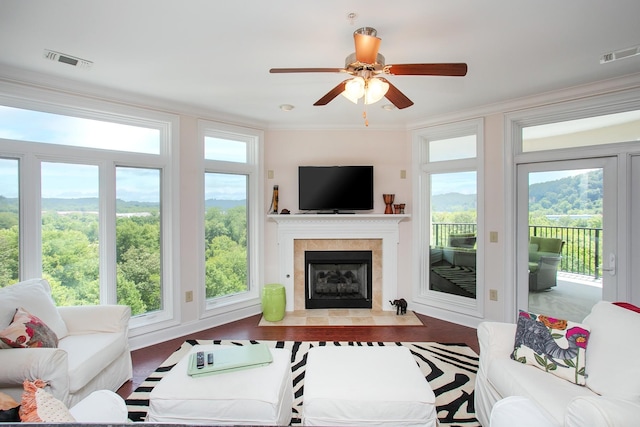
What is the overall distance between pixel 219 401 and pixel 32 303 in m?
1.69

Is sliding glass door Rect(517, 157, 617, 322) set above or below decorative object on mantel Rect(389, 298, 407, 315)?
above

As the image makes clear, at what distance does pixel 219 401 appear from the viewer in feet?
4.94

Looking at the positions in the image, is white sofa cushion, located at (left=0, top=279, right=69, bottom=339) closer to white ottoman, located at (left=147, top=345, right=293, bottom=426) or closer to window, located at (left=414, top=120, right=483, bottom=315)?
white ottoman, located at (left=147, top=345, right=293, bottom=426)

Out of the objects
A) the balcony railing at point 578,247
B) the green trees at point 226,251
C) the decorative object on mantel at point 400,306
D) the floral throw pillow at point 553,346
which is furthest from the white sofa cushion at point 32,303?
the balcony railing at point 578,247

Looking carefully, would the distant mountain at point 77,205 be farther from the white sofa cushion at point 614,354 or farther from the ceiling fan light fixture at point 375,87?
the white sofa cushion at point 614,354

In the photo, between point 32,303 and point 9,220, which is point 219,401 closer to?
point 32,303

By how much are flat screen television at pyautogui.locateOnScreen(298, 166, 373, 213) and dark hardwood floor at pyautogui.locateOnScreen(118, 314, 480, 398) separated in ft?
4.96

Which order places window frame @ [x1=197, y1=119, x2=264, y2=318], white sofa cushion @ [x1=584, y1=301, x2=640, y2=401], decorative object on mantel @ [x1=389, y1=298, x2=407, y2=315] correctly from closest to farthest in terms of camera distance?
1. white sofa cushion @ [x1=584, y1=301, x2=640, y2=401]
2. window frame @ [x1=197, y1=119, x2=264, y2=318]
3. decorative object on mantel @ [x1=389, y1=298, x2=407, y2=315]

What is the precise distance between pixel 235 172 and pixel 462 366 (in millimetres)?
3241

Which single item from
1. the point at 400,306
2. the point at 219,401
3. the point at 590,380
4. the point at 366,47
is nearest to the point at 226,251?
the point at 400,306

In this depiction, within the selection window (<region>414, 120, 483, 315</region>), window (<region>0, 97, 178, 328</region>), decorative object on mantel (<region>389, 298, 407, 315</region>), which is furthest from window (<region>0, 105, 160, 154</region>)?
decorative object on mantel (<region>389, 298, 407, 315</region>)

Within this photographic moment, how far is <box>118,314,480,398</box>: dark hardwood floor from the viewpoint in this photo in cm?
314

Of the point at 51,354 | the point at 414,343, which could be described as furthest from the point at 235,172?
the point at 414,343

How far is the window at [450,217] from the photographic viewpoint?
12.0ft
